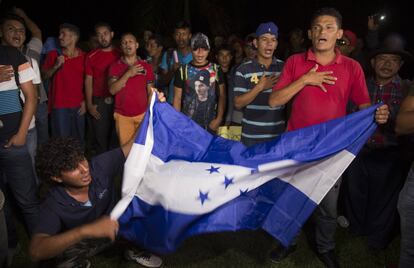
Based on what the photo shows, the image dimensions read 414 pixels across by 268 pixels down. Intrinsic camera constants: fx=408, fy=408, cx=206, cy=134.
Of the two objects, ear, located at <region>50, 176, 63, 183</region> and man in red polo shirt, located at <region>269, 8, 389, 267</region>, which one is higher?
man in red polo shirt, located at <region>269, 8, 389, 267</region>

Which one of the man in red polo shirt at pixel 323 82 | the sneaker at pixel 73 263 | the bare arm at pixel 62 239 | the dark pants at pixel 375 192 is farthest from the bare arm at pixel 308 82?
the sneaker at pixel 73 263

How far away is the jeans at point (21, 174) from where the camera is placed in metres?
3.89

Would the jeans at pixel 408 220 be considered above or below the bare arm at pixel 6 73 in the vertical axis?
below

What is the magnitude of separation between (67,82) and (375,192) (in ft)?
14.9

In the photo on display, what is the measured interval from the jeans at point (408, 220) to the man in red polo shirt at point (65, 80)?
488 cm

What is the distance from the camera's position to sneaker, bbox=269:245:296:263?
13.2 feet

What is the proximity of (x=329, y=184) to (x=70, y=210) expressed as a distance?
6.75 ft

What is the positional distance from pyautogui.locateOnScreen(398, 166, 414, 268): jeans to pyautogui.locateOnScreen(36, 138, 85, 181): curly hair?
2.36 metres

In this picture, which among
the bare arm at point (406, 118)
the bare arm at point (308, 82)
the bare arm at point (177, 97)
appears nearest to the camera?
the bare arm at point (406, 118)

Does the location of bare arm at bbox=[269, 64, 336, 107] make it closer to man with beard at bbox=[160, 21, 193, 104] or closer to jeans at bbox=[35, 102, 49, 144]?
man with beard at bbox=[160, 21, 193, 104]

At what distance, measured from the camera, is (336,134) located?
10.9ft

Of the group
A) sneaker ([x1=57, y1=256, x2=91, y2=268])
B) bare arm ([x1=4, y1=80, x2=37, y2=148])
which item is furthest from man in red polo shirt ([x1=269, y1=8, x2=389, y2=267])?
bare arm ([x1=4, y1=80, x2=37, y2=148])

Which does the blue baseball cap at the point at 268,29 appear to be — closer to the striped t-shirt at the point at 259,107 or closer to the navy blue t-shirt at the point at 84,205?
the striped t-shirt at the point at 259,107

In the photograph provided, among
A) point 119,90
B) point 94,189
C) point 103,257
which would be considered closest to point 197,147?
point 94,189
